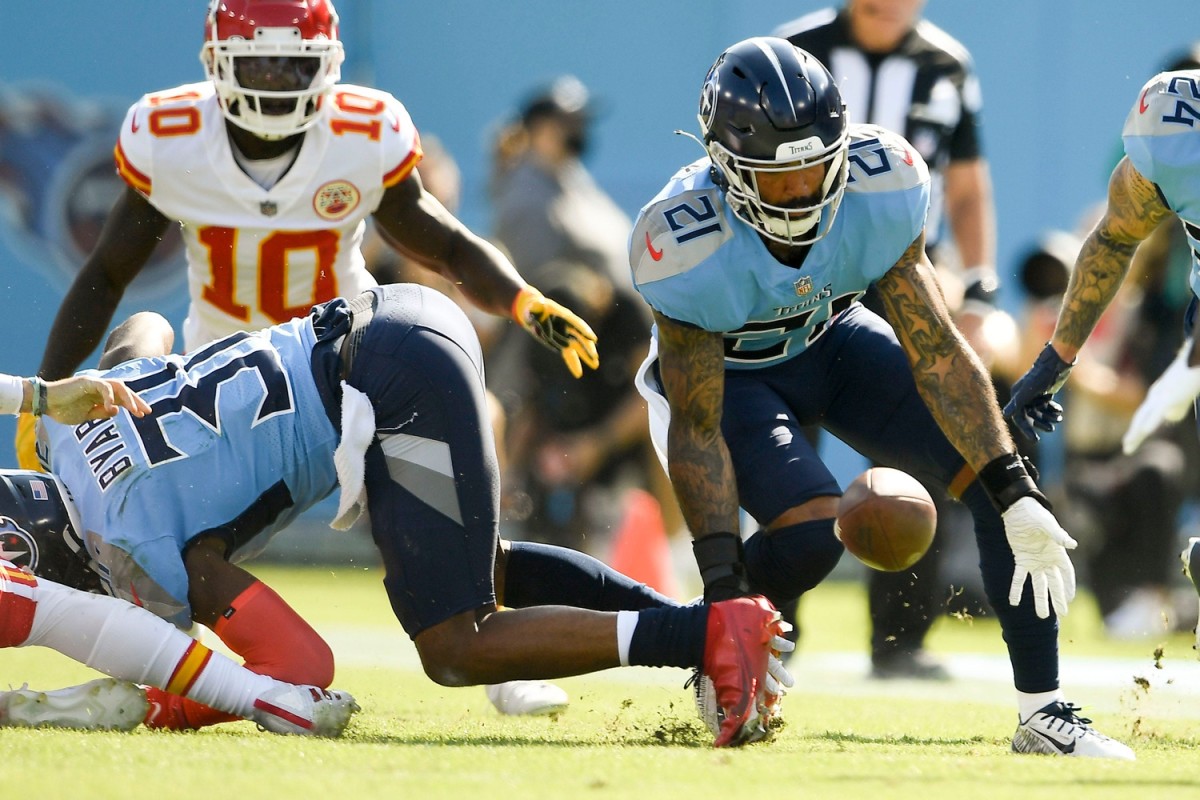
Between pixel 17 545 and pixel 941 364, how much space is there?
2216mm

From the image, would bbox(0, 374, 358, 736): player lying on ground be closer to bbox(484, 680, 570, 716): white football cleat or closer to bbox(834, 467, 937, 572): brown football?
bbox(484, 680, 570, 716): white football cleat

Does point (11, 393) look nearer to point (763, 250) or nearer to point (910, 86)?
point (763, 250)

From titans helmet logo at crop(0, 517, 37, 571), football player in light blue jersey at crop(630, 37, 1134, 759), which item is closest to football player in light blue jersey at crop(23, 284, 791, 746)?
titans helmet logo at crop(0, 517, 37, 571)

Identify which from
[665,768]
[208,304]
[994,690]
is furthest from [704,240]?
[994,690]

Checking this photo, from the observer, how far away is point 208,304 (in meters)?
5.03

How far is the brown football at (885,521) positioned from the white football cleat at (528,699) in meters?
1.08

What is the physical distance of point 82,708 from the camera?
357cm

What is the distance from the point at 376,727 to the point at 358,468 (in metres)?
0.66

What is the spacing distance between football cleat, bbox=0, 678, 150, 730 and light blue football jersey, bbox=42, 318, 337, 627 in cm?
26

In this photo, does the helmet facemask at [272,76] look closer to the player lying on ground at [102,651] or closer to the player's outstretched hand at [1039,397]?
the player lying on ground at [102,651]

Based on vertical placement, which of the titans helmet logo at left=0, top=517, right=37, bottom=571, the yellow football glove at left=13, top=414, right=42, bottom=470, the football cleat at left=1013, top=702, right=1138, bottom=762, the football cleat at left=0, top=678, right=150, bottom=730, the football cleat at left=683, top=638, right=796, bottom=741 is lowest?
the football cleat at left=1013, top=702, right=1138, bottom=762

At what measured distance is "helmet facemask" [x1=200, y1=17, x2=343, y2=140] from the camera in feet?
15.2

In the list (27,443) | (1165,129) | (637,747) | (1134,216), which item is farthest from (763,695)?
(27,443)

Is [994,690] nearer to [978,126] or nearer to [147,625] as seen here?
[978,126]
